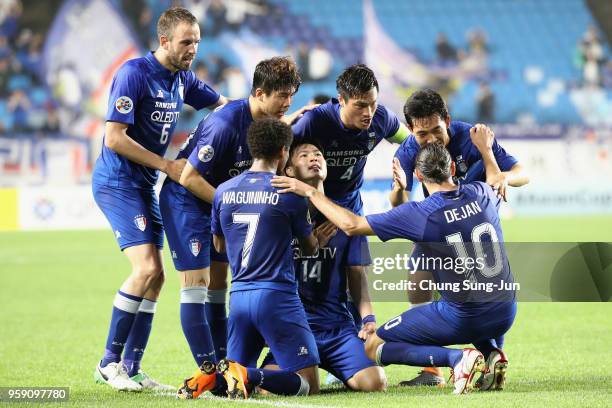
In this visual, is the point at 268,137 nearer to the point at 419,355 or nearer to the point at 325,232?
the point at 325,232

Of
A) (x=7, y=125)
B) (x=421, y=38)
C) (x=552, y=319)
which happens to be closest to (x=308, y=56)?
(x=421, y=38)

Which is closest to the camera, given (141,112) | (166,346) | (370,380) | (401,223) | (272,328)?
(272,328)

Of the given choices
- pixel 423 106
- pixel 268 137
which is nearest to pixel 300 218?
pixel 268 137

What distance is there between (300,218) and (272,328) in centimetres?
65

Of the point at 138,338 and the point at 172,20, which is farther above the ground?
the point at 172,20

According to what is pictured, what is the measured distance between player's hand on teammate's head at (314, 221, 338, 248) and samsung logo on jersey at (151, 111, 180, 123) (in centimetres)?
129

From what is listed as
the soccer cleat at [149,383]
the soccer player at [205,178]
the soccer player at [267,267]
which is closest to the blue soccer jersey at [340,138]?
the soccer player at [205,178]

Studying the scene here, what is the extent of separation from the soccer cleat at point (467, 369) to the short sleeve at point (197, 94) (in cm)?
284

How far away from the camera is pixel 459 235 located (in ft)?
19.1

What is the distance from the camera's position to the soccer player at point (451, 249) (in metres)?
5.78

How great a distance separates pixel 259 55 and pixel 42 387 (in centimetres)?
2347

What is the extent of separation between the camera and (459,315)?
588cm

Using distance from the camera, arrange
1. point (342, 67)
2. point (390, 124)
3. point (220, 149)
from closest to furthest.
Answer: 1. point (220, 149)
2. point (390, 124)
3. point (342, 67)

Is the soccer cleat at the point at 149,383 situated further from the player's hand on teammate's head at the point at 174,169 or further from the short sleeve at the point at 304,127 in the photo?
the short sleeve at the point at 304,127
